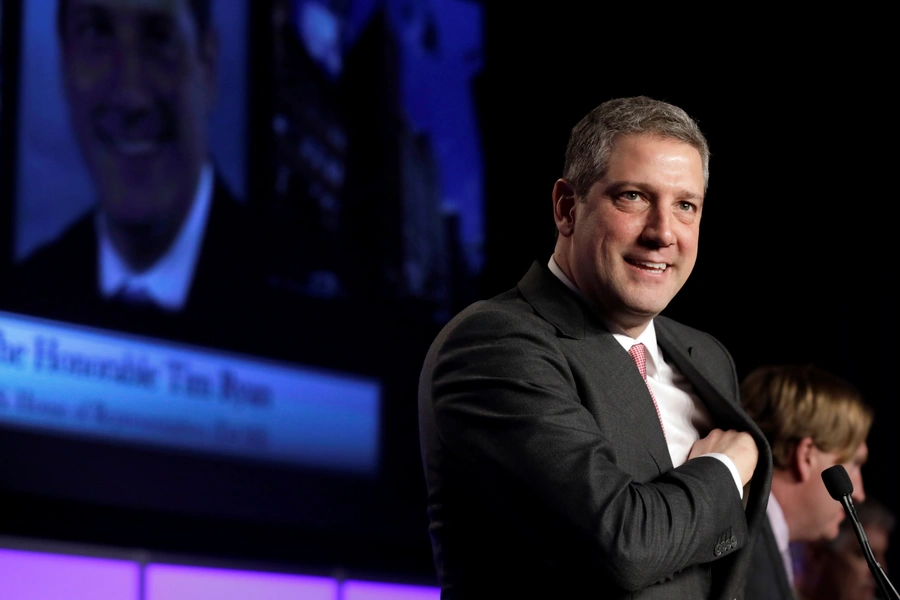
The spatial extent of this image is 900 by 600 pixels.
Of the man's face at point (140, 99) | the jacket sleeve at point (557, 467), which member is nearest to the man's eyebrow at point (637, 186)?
the jacket sleeve at point (557, 467)

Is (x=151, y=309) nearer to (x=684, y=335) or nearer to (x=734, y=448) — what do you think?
(x=684, y=335)

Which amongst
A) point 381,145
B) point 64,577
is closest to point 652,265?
point 64,577

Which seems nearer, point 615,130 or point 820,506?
point 615,130

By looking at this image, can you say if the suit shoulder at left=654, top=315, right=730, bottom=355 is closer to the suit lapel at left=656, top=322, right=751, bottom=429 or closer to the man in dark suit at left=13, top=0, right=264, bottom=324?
the suit lapel at left=656, top=322, right=751, bottom=429

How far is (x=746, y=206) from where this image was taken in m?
5.98

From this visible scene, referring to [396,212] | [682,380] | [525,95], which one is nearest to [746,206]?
[525,95]

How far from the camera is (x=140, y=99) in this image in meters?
4.82

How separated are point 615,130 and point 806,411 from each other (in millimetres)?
1274

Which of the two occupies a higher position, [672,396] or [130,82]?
[130,82]

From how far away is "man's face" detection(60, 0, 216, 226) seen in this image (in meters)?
4.67

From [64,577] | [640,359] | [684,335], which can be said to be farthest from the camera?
[64,577]

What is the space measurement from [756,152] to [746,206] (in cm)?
28

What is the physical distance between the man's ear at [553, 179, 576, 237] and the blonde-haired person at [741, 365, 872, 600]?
1.15 m

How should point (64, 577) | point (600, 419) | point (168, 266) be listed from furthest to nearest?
point (168, 266)
point (64, 577)
point (600, 419)
